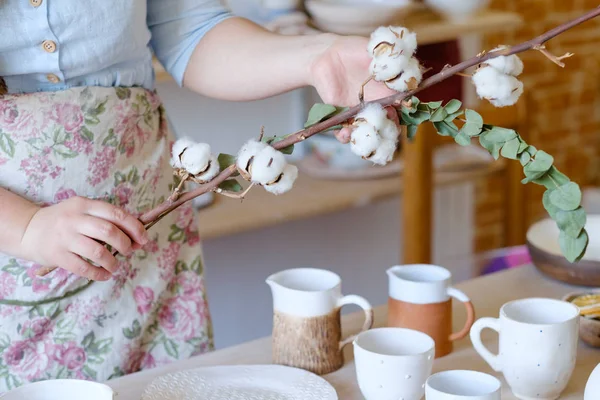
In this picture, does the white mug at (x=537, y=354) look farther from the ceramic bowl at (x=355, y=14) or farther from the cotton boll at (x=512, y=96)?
the ceramic bowl at (x=355, y=14)

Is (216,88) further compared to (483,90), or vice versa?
(216,88)

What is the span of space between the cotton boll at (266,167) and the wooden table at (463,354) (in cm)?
30

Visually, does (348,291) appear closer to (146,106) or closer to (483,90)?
(146,106)

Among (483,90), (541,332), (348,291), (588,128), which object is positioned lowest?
(348,291)

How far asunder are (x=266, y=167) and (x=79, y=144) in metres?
0.35

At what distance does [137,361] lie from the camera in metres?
1.12

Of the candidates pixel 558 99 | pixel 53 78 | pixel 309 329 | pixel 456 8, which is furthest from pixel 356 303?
pixel 558 99

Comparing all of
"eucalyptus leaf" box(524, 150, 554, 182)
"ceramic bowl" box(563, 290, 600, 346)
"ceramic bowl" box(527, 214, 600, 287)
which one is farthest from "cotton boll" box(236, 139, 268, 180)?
"ceramic bowl" box(527, 214, 600, 287)

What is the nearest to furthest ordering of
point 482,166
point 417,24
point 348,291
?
point 417,24 → point 482,166 → point 348,291

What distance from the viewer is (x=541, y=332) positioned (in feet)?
2.89

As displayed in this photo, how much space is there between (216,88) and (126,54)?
141 mm

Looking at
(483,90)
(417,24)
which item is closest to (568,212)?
(483,90)

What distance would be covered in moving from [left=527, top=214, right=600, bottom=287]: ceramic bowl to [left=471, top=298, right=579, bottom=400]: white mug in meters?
0.28

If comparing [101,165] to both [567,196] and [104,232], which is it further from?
[567,196]
